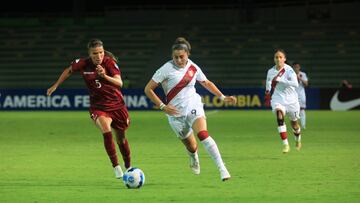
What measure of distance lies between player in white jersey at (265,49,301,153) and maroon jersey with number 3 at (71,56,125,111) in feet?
21.8

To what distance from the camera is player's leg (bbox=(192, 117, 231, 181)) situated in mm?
11672

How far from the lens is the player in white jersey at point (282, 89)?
60.0 ft

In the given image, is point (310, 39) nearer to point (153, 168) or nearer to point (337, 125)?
point (337, 125)

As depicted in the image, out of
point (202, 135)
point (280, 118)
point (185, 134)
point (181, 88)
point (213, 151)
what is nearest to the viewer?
point (213, 151)

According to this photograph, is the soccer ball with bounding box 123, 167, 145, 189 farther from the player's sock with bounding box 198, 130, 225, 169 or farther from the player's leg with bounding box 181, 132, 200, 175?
the player's leg with bounding box 181, 132, 200, 175

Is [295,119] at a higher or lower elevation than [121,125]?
lower

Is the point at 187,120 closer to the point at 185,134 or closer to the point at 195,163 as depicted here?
the point at 185,134

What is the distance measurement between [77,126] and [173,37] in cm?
2036

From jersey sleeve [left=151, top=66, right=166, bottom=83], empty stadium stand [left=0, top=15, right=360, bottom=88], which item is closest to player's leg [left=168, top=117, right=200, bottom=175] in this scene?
jersey sleeve [left=151, top=66, right=166, bottom=83]

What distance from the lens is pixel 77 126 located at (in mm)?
27828

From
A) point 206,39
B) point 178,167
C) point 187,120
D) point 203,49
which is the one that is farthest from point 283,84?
point 206,39

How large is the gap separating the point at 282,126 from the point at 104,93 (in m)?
6.77

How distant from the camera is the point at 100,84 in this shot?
1213 centimetres

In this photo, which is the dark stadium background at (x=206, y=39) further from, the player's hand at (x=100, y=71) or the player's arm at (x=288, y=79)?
the player's hand at (x=100, y=71)
